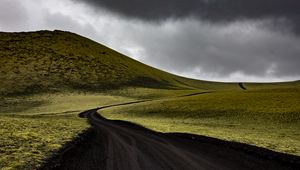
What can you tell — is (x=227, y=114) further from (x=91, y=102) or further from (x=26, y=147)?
(x=91, y=102)

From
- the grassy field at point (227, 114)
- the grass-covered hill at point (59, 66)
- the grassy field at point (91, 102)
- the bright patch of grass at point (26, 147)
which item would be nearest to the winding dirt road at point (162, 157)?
the bright patch of grass at point (26, 147)

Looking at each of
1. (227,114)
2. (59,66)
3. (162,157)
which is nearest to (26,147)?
(162,157)

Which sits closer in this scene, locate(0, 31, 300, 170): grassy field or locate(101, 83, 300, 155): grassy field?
locate(0, 31, 300, 170): grassy field

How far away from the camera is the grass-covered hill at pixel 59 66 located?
122 metres

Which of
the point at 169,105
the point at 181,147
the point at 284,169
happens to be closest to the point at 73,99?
the point at 169,105

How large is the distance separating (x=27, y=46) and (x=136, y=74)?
43475 millimetres

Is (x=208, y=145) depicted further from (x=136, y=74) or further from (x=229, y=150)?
(x=136, y=74)

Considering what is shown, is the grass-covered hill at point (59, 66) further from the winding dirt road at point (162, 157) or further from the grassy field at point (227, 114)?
the winding dirt road at point (162, 157)

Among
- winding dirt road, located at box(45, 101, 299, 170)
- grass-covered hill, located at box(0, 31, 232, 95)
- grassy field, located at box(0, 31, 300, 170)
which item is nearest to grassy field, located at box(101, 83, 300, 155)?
grassy field, located at box(0, 31, 300, 170)

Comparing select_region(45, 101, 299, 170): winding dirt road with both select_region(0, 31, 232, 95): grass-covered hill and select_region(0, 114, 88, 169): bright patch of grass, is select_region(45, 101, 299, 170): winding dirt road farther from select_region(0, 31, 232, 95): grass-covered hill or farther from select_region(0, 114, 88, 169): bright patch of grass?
select_region(0, 31, 232, 95): grass-covered hill

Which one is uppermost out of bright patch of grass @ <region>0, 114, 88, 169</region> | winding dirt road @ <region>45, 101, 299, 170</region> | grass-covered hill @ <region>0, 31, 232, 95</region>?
grass-covered hill @ <region>0, 31, 232, 95</region>

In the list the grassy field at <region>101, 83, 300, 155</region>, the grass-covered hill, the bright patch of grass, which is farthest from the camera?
the grass-covered hill

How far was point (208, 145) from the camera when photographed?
2588cm

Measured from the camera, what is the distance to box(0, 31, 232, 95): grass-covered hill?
399 ft
